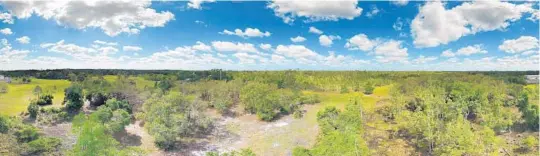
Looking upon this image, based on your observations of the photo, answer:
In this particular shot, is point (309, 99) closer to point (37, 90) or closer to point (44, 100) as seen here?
point (44, 100)

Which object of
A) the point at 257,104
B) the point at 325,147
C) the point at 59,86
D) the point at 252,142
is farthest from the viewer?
the point at 59,86

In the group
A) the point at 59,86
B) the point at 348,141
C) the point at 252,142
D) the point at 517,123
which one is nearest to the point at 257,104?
the point at 252,142

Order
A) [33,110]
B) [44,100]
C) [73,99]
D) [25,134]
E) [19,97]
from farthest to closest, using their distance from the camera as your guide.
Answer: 1. [19,97]
2. [44,100]
3. [73,99]
4. [33,110]
5. [25,134]

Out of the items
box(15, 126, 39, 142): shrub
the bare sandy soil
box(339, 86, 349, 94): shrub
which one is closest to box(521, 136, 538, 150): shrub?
the bare sandy soil

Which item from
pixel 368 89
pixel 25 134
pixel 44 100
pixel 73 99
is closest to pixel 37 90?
pixel 44 100

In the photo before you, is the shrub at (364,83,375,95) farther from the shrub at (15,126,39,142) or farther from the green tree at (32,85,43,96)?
the shrub at (15,126,39,142)

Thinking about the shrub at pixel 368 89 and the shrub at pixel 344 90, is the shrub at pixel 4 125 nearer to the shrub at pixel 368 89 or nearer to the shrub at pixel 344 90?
the shrub at pixel 344 90

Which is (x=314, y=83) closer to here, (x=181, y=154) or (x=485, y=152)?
(x=181, y=154)

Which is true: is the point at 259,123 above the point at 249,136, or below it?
above

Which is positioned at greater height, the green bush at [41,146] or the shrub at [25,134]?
the shrub at [25,134]

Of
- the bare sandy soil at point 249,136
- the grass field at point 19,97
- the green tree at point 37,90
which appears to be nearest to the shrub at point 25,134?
the bare sandy soil at point 249,136

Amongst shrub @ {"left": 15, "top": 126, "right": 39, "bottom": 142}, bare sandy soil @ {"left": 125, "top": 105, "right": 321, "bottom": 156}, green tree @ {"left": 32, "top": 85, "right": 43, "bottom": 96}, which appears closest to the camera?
shrub @ {"left": 15, "top": 126, "right": 39, "bottom": 142}
